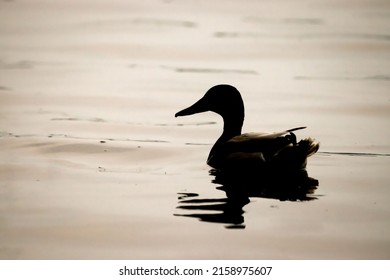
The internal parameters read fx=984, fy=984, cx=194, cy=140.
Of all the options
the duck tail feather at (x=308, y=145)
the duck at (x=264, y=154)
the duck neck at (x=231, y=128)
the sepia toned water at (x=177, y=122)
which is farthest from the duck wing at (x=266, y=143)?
the duck neck at (x=231, y=128)

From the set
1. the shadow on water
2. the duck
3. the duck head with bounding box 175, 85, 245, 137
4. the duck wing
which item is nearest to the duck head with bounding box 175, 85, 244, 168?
the duck head with bounding box 175, 85, 245, 137

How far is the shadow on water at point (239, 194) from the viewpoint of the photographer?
6847 mm

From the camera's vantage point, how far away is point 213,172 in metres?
8.28

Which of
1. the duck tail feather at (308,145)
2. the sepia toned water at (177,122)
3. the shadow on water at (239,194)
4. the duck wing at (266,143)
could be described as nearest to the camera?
the sepia toned water at (177,122)

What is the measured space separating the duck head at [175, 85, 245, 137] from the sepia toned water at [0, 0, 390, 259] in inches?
15.0

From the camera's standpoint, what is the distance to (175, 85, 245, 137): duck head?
9.04 metres

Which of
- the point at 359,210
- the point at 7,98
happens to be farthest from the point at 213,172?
the point at 7,98

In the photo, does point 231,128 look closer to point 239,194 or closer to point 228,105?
point 228,105

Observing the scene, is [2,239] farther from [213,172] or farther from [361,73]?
[361,73]

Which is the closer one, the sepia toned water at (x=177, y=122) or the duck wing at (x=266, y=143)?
the sepia toned water at (x=177, y=122)

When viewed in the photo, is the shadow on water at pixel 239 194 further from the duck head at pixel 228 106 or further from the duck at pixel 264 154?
the duck head at pixel 228 106

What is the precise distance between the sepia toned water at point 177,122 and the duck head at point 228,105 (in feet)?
1.25

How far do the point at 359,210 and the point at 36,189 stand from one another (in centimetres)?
250

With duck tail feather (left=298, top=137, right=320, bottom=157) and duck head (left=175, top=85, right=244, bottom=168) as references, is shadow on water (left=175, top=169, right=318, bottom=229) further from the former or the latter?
duck head (left=175, top=85, right=244, bottom=168)
